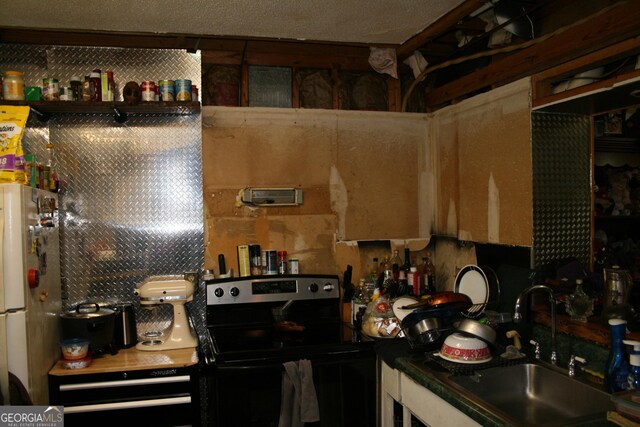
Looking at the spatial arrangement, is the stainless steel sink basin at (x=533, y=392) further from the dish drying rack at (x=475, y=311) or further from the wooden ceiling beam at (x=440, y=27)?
the wooden ceiling beam at (x=440, y=27)

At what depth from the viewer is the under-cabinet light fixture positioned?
3047mm

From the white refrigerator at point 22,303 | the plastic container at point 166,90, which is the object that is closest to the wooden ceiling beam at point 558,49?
the plastic container at point 166,90

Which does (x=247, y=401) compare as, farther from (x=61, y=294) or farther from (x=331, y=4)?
(x=331, y=4)

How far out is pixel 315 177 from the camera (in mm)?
3207

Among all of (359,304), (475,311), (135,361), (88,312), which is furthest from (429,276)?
(88,312)

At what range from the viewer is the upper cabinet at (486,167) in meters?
2.45

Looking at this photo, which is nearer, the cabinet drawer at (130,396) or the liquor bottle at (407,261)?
the cabinet drawer at (130,396)

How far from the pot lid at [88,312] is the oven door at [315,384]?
0.75 meters

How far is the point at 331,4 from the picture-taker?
249 centimetres

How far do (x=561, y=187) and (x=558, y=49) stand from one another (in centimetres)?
65

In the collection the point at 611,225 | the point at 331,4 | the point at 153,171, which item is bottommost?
the point at 611,225

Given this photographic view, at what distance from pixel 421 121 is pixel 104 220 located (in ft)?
6.94

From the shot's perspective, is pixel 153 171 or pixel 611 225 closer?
pixel 153 171

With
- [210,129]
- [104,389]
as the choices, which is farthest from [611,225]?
[104,389]
